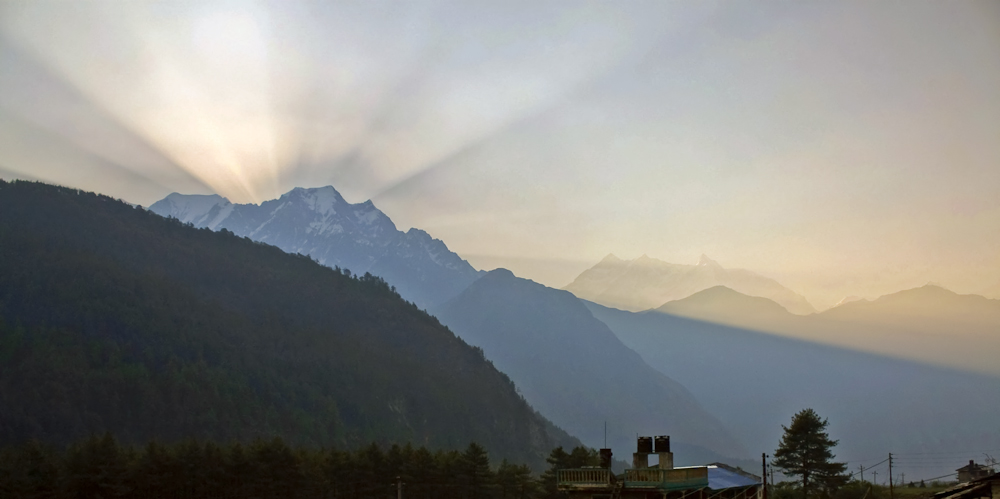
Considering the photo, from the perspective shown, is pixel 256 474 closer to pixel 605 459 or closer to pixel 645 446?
pixel 605 459

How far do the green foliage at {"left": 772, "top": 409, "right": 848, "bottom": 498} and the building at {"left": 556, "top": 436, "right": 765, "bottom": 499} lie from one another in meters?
28.6

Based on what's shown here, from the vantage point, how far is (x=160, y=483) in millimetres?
87812

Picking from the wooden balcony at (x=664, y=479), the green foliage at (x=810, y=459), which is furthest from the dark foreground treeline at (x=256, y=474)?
the wooden balcony at (x=664, y=479)

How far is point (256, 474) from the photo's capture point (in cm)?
9162

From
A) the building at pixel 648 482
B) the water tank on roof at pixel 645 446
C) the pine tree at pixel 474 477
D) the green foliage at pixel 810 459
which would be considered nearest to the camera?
the building at pixel 648 482

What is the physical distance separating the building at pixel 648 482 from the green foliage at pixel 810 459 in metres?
28.6

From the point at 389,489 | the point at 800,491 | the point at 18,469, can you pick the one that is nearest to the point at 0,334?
the point at 18,469

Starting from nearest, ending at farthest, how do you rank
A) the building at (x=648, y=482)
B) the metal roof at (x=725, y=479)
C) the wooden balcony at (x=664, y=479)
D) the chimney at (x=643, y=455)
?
the wooden balcony at (x=664, y=479) < the building at (x=648, y=482) < the chimney at (x=643, y=455) < the metal roof at (x=725, y=479)

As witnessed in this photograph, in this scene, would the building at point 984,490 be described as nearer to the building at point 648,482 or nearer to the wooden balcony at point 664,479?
the wooden balcony at point 664,479

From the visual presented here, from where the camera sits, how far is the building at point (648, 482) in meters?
48.0

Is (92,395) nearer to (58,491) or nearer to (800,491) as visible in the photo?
(58,491)

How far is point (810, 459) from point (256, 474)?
6493 cm

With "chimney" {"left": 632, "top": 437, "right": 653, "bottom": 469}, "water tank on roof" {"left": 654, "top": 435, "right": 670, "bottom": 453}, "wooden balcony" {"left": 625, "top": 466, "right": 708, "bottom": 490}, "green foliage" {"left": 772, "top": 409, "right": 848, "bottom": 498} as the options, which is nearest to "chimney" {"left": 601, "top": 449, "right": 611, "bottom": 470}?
"chimney" {"left": 632, "top": 437, "right": 653, "bottom": 469}

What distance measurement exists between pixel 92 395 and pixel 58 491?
395 feet
